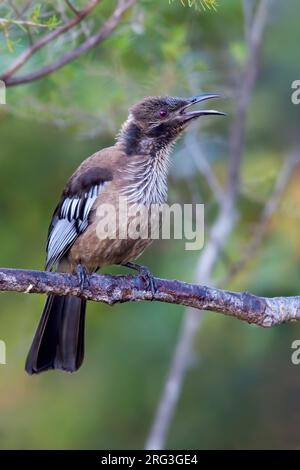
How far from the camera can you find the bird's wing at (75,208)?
251 inches

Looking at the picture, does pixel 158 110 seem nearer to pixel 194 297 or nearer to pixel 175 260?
pixel 194 297

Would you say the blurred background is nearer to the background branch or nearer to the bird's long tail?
the background branch

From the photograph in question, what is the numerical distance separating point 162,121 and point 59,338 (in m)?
1.54

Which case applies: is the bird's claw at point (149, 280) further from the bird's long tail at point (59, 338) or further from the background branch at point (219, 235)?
the background branch at point (219, 235)

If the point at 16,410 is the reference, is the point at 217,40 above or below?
above

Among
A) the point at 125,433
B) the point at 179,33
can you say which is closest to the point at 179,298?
the point at 179,33

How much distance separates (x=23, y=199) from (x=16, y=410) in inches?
72.6

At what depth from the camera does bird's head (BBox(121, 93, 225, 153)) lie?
6594 mm

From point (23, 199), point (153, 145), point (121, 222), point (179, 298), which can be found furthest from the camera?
point (23, 199)

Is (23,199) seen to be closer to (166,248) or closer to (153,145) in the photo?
(166,248)

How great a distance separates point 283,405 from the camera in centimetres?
988

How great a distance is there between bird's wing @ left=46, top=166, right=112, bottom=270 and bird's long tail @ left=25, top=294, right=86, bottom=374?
329 mm

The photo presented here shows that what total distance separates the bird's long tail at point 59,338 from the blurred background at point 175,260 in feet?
5.16

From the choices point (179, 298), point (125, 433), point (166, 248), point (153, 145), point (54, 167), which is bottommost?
point (179, 298)
